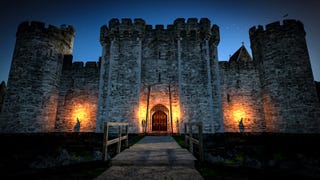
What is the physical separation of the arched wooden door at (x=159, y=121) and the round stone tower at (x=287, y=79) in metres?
9.27

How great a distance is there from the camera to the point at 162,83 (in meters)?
14.7

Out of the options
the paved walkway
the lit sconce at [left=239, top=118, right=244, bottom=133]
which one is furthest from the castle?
the paved walkway

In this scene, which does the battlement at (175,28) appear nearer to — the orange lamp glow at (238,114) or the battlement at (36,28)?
the battlement at (36,28)

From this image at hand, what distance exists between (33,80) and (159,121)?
457 inches

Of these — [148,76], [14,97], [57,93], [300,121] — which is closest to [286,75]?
[300,121]

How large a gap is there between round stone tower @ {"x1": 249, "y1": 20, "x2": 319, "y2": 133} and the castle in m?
0.07

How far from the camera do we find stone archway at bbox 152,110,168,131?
14.2 m

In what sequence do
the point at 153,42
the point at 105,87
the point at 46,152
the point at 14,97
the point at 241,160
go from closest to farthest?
the point at 241,160 → the point at 46,152 → the point at 14,97 → the point at 105,87 → the point at 153,42

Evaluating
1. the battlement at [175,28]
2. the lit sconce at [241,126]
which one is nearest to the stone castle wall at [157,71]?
A: the battlement at [175,28]

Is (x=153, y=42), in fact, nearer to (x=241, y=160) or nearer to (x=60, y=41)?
(x=60, y=41)

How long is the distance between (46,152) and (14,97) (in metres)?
10.9

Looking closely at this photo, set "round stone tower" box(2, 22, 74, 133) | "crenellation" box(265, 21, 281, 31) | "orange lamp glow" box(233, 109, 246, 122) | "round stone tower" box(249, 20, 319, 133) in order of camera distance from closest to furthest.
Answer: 1. "round stone tower" box(249, 20, 319, 133)
2. "round stone tower" box(2, 22, 74, 133)
3. "crenellation" box(265, 21, 281, 31)
4. "orange lamp glow" box(233, 109, 246, 122)

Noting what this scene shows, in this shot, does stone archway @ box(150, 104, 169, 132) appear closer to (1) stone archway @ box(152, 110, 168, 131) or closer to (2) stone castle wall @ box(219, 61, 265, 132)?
(1) stone archway @ box(152, 110, 168, 131)

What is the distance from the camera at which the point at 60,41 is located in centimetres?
1650
